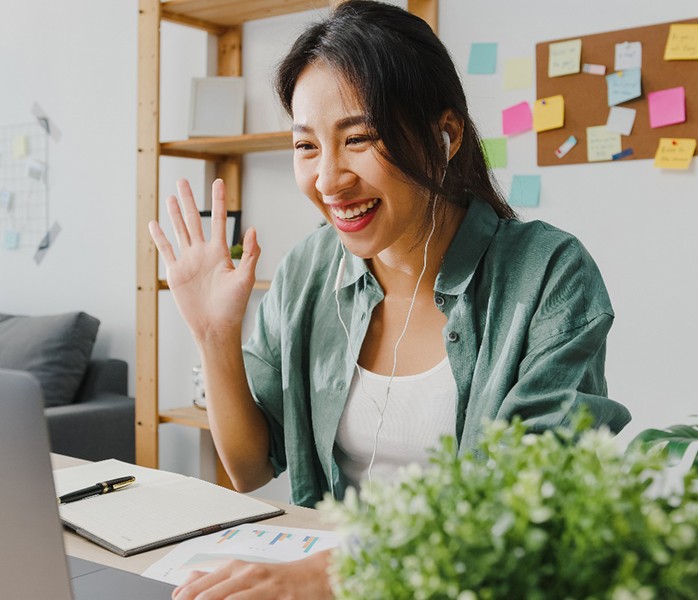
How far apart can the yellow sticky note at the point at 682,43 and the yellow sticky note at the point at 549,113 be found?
0.99ft

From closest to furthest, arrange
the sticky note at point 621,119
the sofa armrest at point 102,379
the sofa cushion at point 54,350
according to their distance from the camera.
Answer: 1. the sticky note at point 621,119
2. the sofa cushion at point 54,350
3. the sofa armrest at point 102,379

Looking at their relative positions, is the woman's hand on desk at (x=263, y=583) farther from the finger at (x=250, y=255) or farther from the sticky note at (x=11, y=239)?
the sticky note at (x=11, y=239)

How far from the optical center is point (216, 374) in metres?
1.44

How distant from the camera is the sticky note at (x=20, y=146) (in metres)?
3.93

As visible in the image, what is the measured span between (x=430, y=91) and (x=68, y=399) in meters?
2.42

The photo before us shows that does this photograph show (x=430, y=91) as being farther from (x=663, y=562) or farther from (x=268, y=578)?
(x=663, y=562)

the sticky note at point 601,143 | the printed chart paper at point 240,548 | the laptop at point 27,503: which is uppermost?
the sticky note at point 601,143

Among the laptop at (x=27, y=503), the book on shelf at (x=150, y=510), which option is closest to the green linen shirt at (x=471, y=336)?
the book on shelf at (x=150, y=510)

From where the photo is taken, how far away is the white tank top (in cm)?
139

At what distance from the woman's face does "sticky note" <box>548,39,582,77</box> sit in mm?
1219

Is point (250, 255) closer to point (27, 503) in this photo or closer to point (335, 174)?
point (335, 174)

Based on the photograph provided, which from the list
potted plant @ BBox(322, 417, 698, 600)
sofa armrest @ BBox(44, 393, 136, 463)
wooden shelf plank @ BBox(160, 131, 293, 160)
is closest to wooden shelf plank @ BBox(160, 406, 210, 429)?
sofa armrest @ BBox(44, 393, 136, 463)

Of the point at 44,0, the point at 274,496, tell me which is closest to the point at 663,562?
the point at 274,496

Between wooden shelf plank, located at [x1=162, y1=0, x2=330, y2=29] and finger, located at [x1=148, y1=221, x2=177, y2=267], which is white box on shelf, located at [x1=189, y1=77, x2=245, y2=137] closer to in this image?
wooden shelf plank, located at [x1=162, y1=0, x2=330, y2=29]
